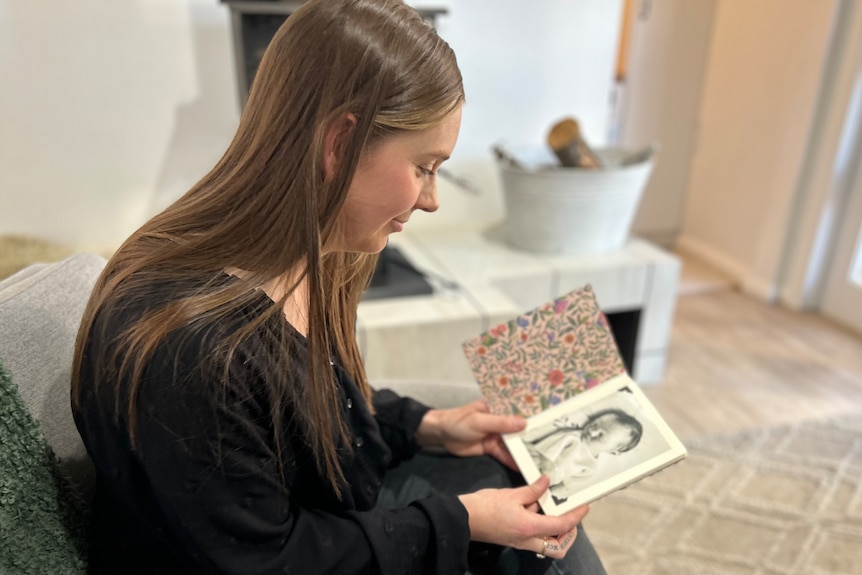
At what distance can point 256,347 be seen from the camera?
0.60m

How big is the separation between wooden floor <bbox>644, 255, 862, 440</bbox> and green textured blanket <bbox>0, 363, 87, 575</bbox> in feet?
4.94

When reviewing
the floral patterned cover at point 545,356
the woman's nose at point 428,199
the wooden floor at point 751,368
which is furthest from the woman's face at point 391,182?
the wooden floor at point 751,368

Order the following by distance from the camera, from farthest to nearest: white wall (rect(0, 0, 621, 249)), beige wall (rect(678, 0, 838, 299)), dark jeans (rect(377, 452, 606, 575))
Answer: beige wall (rect(678, 0, 838, 299)), white wall (rect(0, 0, 621, 249)), dark jeans (rect(377, 452, 606, 575))

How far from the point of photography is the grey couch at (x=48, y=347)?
2.20 feet

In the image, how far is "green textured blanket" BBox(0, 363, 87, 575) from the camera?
592mm

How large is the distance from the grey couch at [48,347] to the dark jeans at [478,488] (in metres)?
0.39

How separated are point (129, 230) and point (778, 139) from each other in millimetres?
2260

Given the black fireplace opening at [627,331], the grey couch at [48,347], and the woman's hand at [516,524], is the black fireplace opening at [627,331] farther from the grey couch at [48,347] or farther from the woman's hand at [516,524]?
the grey couch at [48,347]

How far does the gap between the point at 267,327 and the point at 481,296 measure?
3.33ft

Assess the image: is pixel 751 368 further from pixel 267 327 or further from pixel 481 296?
Answer: pixel 267 327

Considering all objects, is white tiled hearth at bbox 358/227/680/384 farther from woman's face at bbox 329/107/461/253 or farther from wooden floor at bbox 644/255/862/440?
woman's face at bbox 329/107/461/253

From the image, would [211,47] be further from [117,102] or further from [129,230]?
[129,230]

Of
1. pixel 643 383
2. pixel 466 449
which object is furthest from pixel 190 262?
pixel 643 383

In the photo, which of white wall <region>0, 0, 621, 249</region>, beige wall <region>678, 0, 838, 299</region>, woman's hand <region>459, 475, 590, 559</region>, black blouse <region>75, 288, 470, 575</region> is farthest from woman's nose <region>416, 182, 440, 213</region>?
beige wall <region>678, 0, 838, 299</region>
